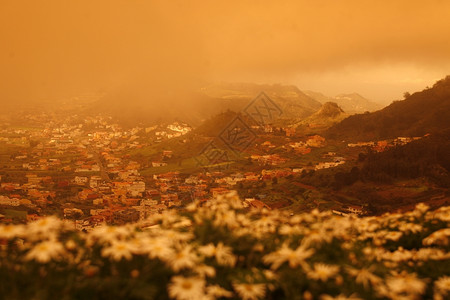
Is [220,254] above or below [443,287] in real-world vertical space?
above

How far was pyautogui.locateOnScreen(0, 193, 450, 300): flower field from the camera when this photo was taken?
2223mm

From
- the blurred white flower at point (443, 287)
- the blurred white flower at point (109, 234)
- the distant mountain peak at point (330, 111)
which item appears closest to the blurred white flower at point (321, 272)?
the blurred white flower at point (443, 287)

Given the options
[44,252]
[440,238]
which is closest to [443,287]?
[440,238]

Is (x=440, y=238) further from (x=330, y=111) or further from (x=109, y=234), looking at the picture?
(x=330, y=111)

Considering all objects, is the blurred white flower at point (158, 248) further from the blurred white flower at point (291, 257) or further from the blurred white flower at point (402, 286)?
the blurred white flower at point (402, 286)

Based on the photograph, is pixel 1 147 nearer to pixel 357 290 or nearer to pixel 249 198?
pixel 249 198

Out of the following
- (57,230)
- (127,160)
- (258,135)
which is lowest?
(127,160)

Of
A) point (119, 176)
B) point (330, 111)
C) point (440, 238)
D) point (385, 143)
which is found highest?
point (330, 111)

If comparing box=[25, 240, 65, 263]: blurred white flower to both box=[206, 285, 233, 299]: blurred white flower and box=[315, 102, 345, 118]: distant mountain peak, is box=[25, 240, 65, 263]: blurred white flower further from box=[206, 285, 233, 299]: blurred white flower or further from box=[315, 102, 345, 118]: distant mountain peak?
box=[315, 102, 345, 118]: distant mountain peak

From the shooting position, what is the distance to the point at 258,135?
44.4 metres

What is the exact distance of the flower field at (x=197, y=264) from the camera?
87.5 inches

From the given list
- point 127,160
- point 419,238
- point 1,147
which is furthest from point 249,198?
point 1,147

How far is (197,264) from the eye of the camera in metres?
2.47

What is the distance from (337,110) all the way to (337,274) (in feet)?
170
